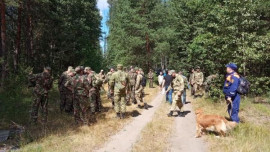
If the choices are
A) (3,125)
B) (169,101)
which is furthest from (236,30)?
(3,125)

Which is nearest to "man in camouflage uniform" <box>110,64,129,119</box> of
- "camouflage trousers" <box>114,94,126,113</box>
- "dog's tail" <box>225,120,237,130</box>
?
"camouflage trousers" <box>114,94,126,113</box>

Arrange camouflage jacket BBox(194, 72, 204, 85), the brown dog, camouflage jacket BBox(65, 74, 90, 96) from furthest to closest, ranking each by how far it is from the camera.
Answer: camouflage jacket BBox(194, 72, 204, 85)
camouflage jacket BBox(65, 74, 90, 96)
the brown dog

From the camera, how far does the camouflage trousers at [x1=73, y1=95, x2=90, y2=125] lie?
9.25 meters

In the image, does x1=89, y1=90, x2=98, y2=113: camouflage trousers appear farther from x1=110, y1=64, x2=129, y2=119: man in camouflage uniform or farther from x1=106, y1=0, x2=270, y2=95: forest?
x1=106, y1=0, x2=270, y2=95: forest

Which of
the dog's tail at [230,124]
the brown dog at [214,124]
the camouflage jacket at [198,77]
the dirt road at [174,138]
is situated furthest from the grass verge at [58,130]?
the camouflage jacket at [198,77]

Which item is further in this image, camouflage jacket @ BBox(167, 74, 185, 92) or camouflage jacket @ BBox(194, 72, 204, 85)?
camouflage jacket @ BBox(194, 72, 204, 85)

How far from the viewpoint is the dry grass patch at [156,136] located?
6.77 metres

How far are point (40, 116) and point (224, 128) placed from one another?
7265 mm

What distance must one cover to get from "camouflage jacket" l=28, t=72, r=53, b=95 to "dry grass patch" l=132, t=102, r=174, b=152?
4.04 m

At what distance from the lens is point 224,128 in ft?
23.0

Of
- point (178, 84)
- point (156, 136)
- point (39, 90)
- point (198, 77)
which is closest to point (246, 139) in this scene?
point (156, 136)

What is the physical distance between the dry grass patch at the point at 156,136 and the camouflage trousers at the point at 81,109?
7.40 ft

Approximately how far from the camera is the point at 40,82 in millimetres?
9469

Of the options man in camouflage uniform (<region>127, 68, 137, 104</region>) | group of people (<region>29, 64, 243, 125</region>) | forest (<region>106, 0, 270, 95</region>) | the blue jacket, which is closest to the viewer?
the blue jacket
